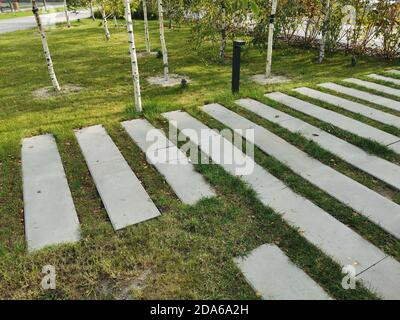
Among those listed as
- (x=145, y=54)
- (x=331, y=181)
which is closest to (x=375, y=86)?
(x=331, y=181)

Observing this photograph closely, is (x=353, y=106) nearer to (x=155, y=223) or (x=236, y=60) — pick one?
(x=236, y=60)

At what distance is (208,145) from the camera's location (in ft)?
17.3

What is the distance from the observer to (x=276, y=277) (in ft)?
9.68

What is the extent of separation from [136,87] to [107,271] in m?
4.20

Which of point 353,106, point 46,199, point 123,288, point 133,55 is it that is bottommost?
point 123,288

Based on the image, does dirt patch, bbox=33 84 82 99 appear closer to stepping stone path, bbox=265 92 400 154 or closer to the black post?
the black post

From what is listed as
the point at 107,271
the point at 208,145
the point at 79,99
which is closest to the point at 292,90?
the point at 208,145

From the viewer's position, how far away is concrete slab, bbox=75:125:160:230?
3.74m

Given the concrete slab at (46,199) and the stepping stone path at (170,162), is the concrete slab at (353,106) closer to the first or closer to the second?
the stepping stone path at (170,162)

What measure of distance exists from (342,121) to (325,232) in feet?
10.7

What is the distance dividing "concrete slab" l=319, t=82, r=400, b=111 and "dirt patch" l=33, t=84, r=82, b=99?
6.19 metres

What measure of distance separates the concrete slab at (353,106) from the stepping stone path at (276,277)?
13.6 ft
